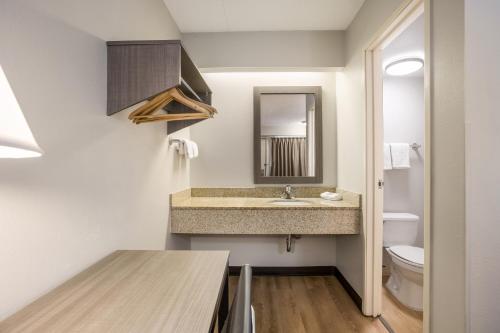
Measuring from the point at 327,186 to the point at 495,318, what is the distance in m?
1.55

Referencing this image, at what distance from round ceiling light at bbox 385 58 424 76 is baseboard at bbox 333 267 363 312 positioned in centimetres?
208

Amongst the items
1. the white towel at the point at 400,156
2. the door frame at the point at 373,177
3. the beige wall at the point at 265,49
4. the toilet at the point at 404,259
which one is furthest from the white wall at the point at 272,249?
the beige wall at the point at 265,49

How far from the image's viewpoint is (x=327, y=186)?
2.40 metres

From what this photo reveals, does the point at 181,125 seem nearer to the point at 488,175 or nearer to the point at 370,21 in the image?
the point at 370,21

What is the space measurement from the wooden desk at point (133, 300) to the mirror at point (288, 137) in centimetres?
150

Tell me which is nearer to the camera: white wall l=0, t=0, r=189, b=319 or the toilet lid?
white wall l=0, t=0, r=189, b=319

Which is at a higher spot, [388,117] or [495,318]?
[388,117]

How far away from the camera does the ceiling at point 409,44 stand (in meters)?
1.86

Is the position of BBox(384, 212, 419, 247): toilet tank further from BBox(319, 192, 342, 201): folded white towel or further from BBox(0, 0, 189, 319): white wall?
BBox(0, 0, 189, 319): white wall

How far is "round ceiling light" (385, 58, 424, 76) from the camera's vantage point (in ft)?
7.39

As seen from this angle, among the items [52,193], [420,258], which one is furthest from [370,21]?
[52,193]

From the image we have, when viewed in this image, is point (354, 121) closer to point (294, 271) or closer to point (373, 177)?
point (373, 177)

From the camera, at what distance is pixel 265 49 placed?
6.97 ft

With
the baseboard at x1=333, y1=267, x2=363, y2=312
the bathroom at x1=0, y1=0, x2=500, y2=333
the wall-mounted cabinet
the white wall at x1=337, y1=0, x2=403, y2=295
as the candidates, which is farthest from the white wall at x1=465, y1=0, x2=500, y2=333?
the wall-mounted cabinet
